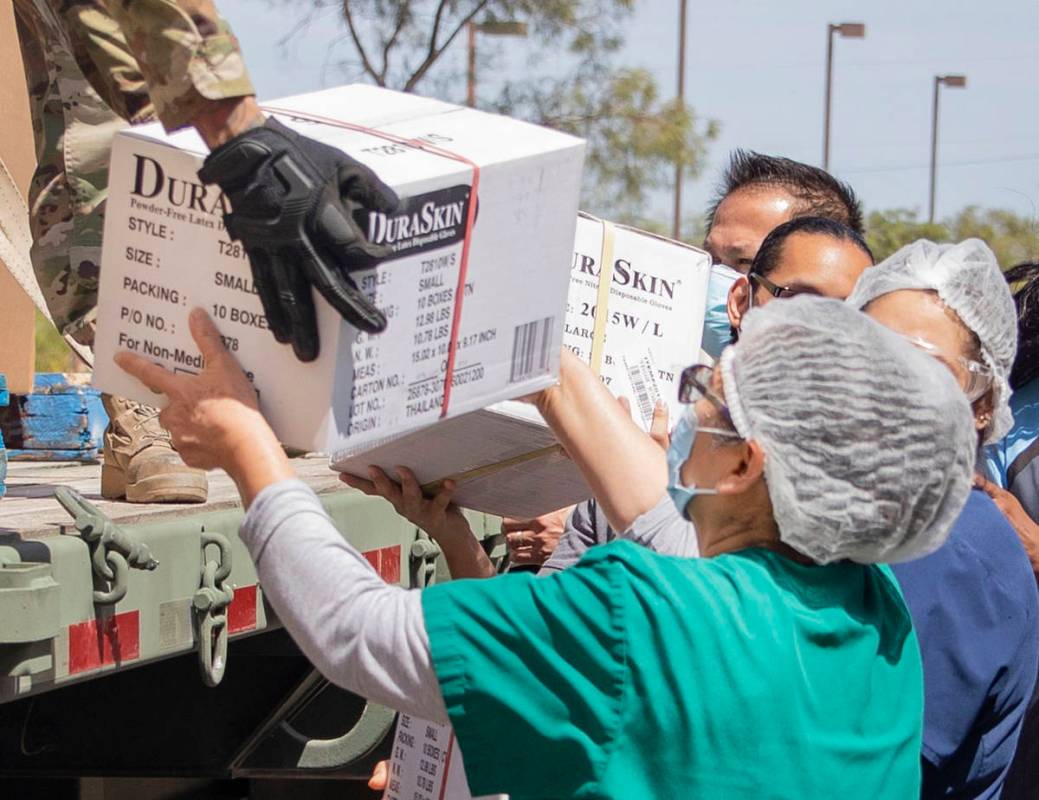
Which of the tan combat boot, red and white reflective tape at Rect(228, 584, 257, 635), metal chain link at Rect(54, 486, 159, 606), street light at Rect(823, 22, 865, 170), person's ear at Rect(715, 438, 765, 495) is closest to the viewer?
person's ear at Rect(715, 438, 765, 495)

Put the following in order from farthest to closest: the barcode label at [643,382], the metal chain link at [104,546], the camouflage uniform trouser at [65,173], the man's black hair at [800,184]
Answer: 1. the man's black hair at [800,184]
2. the camouflage uniform trouser at [65,173]
3. the barcode label at [643,382]
4. the metal chain link at [104,546]

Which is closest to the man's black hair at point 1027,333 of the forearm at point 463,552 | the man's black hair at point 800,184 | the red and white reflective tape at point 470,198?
the man's black hair at point 800,184

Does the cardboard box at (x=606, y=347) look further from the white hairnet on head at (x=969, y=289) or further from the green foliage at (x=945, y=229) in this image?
the green foliage at (x=945, y=229)

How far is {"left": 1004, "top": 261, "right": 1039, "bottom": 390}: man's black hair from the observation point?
364 centimetres

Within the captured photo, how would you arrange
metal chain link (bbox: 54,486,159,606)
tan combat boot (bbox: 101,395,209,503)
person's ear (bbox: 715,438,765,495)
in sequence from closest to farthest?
person's ear (bbox: 715,438,765,495), metal chain link (bbox: 54,486,159,606), tan combat boot (bbox: 101,395,209,503)

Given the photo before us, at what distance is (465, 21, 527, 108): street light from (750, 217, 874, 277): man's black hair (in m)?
16.9

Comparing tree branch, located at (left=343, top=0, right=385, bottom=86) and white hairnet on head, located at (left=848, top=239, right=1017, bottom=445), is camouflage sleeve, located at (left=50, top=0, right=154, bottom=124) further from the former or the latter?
tree branch, located at (left=343, top=0, right=385, bottom=86)

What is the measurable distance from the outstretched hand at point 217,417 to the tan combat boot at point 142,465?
1.37 m

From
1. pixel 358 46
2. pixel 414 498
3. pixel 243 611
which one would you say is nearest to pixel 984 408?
pixel 414 498

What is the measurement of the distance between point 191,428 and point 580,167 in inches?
27.5

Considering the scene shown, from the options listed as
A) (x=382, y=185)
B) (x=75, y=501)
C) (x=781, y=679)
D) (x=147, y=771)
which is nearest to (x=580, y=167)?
(x=382, y=185)

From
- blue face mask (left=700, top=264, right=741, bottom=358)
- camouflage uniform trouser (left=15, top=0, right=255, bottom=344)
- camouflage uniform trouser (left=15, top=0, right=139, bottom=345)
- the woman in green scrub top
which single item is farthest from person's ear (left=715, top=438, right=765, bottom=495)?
camouflage uniform trouser (left=15, top=0, right=139, bottom=345)

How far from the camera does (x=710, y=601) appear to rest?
1.81m

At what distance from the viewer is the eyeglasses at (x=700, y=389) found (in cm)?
196
